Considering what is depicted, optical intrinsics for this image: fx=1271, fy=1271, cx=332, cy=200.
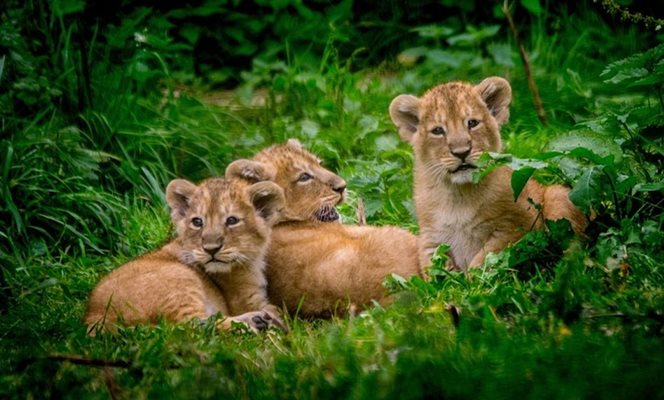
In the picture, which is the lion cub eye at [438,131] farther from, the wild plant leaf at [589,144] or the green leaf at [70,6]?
the green leaf at [70,6]

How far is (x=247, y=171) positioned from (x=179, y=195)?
583 mm

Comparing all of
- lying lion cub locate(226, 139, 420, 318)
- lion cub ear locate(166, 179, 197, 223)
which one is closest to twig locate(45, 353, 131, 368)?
lying lion cub locate(226, 139, 420, 318)

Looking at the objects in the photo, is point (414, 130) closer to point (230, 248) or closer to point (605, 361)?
point (230, 248)

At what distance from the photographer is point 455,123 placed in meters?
7.71

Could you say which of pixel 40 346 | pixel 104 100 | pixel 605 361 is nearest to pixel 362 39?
pixel 104 100

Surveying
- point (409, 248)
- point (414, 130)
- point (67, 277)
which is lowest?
point (67, 277)

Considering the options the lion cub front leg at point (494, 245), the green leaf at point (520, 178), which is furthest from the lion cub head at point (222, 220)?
the green leaf at point (520, 178)

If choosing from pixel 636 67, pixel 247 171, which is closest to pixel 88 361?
pixel 247 171

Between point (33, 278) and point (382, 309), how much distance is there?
120 inches

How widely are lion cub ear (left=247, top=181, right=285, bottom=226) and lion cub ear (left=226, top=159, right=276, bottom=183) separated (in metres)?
0.43

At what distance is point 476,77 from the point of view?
473 inches

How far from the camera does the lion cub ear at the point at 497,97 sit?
7984mm

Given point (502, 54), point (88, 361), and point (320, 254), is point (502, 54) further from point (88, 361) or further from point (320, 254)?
point (88, 361)

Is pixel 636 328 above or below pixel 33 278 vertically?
above
